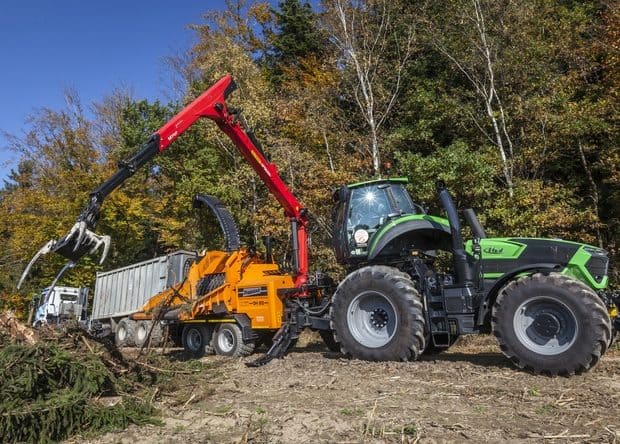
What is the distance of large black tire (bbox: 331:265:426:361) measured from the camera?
7.09 meters

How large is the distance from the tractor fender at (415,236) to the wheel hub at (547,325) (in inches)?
74.3

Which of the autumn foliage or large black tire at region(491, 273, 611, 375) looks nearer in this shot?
large black tire at region(491, 273, 611, 375)

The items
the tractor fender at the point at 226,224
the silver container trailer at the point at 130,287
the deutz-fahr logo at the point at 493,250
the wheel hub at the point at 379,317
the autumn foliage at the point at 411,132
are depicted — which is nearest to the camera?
the deutz-fahr logo at the point at 493,250

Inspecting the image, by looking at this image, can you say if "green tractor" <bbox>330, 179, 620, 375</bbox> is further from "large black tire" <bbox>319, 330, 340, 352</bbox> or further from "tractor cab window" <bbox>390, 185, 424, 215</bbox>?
"large black tire" <bbox>319, 330, 340, 352</bbox>

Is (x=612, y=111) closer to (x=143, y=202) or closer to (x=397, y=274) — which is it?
(x=397, y=274)

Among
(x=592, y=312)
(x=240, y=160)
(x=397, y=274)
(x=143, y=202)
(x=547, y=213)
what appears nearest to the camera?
(x=592, y=312)

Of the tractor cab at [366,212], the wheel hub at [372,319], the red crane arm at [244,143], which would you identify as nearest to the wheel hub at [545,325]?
the wheel hub at [372,319]

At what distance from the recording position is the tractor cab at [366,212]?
27.2 ft

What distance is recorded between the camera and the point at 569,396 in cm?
504

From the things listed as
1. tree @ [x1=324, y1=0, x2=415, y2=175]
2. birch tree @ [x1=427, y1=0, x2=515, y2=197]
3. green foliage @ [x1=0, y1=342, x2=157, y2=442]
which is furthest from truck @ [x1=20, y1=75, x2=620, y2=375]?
tree @ [x1=324, y1=0, x2=415, y2=175]

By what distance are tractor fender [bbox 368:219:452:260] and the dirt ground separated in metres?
1.73

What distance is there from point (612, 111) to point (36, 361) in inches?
628

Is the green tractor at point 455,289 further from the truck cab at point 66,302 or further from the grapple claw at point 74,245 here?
the truck cab at point 66,302

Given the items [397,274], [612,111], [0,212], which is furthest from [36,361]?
[0,212]
